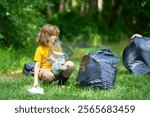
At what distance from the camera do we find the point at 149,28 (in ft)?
89.8

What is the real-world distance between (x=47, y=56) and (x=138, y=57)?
3074 millimetres

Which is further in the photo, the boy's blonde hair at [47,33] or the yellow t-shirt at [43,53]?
the yellow t-shirt at [43,53]

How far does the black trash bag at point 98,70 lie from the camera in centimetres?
1038

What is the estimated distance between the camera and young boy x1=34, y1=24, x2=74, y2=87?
10227mm

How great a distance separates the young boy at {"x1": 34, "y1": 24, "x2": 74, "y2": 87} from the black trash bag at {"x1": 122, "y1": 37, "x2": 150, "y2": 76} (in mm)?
2447

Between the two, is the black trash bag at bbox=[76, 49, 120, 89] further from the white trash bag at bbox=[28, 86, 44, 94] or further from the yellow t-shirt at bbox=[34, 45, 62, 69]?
the white trash bag at bbox=[28, 86, 44, 94]

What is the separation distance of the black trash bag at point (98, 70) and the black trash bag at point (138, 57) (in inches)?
78.6

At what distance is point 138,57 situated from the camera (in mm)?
12789

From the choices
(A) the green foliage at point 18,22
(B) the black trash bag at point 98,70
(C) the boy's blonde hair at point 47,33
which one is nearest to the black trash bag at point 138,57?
(B) the black trash bag at point 98,70

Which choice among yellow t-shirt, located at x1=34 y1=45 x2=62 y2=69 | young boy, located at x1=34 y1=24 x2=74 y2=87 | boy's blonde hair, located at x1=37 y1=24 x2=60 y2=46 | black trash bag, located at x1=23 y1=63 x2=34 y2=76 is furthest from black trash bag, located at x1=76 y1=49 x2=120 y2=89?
black trash bag, located at x1=23 y1=63 x2=34 y2=76

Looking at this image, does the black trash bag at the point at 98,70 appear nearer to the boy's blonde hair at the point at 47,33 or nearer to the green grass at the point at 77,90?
the green grass at the point at 77,90

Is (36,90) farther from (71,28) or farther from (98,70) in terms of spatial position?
(71,28)

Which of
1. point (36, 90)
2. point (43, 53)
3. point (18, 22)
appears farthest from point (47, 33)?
point (18, 22)

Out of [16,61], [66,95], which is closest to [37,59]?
[66,95]
